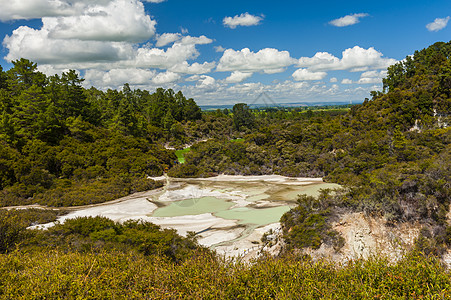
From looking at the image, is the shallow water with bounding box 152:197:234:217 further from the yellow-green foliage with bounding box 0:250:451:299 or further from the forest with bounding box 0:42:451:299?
the yellow-green foliage with bounding box 0:250:451:299

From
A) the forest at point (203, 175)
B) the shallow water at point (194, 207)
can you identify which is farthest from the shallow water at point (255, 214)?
the forest at point (203, 175)

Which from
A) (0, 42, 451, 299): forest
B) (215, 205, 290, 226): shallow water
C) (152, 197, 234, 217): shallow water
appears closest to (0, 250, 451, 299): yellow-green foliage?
(0, 42, 451, 299): forest

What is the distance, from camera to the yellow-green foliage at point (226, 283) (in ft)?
18.3

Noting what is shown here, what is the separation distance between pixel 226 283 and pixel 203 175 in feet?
111

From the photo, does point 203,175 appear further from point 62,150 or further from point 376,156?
point 376,156

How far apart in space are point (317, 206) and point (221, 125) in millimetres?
62032

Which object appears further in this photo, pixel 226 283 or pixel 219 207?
pixel 219 207

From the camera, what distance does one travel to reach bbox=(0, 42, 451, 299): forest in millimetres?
6199

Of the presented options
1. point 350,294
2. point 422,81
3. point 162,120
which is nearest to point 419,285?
point 350,294

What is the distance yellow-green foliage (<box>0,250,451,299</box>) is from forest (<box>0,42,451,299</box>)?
0.05 meters

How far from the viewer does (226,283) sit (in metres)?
6.35

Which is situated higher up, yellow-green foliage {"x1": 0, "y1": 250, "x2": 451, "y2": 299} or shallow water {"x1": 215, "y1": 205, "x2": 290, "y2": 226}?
yellow-green foliage {"x1": 0, "y1": 250, "x2": 451, "y2": 299}

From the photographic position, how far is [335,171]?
1366 inches

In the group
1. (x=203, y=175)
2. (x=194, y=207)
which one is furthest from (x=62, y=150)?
(x=194, y=207)
